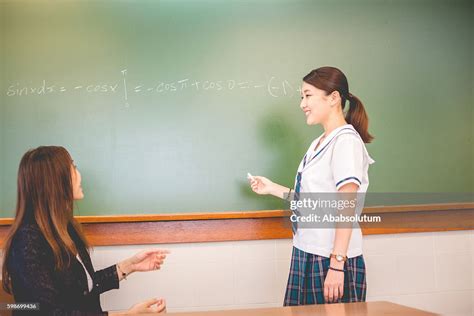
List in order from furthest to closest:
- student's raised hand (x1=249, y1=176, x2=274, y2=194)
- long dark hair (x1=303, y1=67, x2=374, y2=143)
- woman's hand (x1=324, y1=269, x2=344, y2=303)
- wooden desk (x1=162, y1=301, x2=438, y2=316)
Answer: student's raised hand (x1=249, y1=176, x2=274, y2=194) → long dark hair (x1=303, y1=67, x2=374, y2=143) → woman's hand (x1=324, y1=269, x2=344, y2=303) → wooden desk (x1=162, y1=301, x2=438, y2=316)

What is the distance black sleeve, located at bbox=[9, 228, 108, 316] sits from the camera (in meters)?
1.49

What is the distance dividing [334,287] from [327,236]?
19 centimetres

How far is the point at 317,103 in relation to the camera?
6.61 ft

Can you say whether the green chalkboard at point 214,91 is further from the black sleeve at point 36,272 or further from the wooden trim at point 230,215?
the black sleeve at point 36,272

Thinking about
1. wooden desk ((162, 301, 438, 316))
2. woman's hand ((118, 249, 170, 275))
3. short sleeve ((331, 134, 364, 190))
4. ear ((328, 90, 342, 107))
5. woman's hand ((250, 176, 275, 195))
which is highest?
ear ((328, 90, 342, 107))

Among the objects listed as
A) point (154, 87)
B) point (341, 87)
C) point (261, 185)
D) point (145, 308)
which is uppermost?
point (154, 87)

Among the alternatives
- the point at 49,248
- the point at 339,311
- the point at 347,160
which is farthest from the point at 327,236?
the point at 49,248

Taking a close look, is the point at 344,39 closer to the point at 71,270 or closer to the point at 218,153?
the point at 218,153

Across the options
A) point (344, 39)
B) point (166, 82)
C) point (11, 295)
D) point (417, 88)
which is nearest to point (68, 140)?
point (166, 82)

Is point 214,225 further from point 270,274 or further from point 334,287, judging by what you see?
point 334,287

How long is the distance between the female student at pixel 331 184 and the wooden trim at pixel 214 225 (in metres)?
0.48

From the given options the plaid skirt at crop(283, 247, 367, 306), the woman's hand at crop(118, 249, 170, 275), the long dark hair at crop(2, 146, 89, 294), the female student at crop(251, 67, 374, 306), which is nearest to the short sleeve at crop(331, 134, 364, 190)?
the female student at crop(251, 67, 374, 306)

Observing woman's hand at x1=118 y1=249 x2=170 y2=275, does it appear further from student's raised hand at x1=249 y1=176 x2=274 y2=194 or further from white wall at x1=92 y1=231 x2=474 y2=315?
student's raised hand at x1=249 y1=176 x2=274 y2=194

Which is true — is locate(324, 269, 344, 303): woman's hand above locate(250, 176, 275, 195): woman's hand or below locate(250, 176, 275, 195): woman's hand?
below
